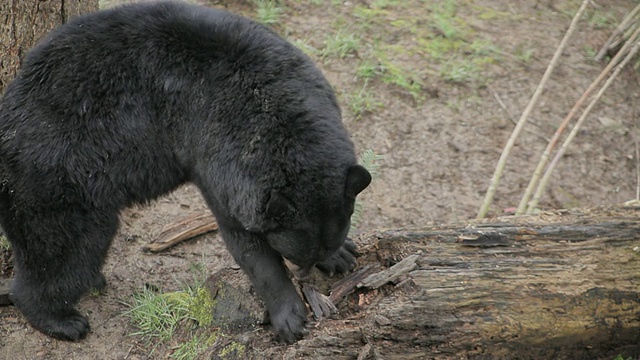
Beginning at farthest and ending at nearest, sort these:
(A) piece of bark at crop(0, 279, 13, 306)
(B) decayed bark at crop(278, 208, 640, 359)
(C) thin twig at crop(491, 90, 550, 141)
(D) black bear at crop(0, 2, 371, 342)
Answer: (C) thin twig at crop(491, 90, 550, 141) → (A) piece of bark at crop(0, 279, 13, 306) → (D) black bear at crop(0, 2, 371, 342) → (B) decayed bark at crop(278, 208, 640, 359)

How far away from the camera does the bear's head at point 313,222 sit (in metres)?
3.71

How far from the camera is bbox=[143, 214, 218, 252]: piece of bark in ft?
17.8

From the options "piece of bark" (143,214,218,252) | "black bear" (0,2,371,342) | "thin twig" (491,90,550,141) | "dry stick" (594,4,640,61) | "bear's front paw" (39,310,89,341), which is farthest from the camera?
"dry stick" (594,4,640,61)

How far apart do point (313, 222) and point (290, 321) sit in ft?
2.27

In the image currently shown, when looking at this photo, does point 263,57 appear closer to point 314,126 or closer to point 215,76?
point 215,76

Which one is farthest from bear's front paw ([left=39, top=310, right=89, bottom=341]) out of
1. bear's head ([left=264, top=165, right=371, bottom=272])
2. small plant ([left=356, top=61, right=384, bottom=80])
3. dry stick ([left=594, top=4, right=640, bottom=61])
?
dry stick ([left=594, top=4, right=640, bottom=61])

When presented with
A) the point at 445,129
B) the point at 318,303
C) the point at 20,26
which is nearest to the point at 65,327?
the point at 318,303

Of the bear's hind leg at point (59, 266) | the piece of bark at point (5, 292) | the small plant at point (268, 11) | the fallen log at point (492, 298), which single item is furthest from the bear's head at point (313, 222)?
the small plant at point (268, 11)

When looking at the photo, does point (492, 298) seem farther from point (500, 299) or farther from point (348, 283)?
point (348, 283)

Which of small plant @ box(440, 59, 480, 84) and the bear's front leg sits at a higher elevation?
the bear's front leg

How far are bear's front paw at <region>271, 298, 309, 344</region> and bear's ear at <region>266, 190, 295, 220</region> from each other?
0.66 metres

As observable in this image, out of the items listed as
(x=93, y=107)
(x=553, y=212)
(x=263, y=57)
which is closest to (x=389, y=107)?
(x=553, y=212)

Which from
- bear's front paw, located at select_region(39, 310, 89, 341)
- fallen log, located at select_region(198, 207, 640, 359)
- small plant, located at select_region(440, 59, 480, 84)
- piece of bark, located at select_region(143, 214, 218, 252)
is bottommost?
piece of bark, located at select_region(143, 214, 218, 252)

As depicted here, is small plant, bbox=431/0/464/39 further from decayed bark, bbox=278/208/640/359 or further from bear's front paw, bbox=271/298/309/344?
bear's front paw, bbox=271/298/309/344
